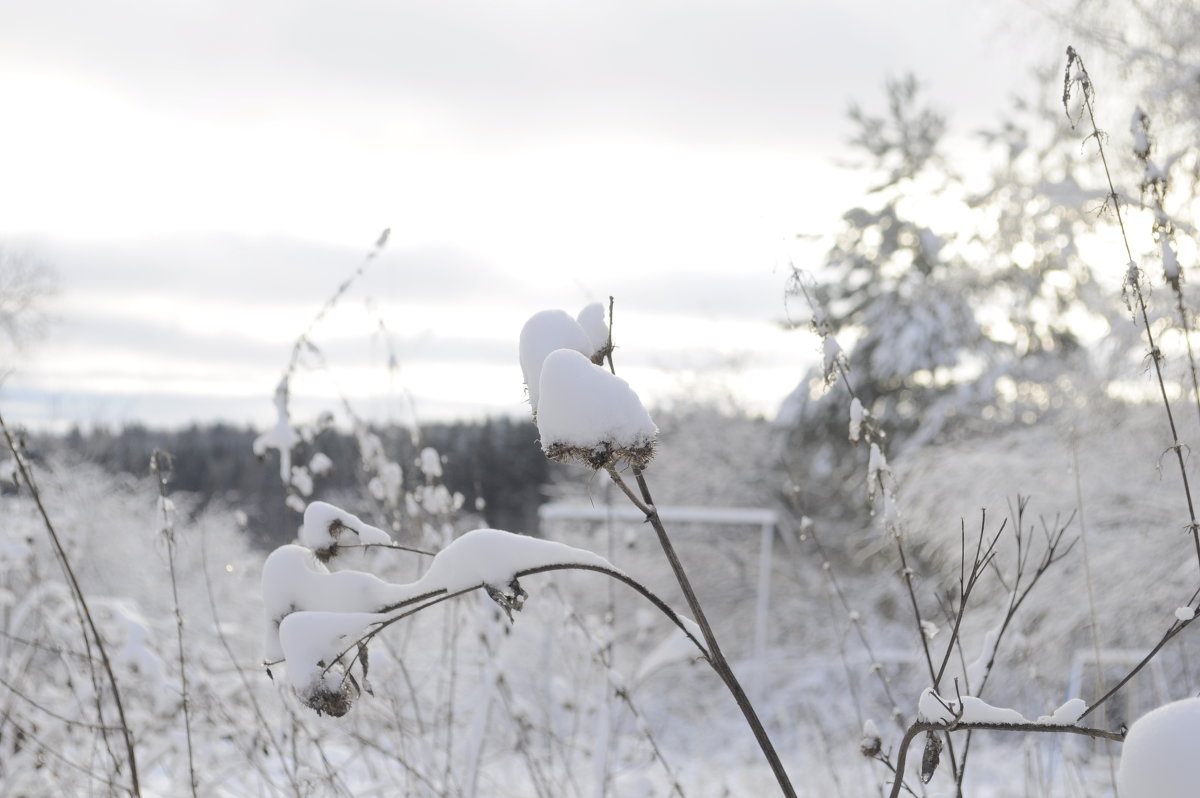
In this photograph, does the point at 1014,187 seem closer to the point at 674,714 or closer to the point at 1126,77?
the point at 1126,77

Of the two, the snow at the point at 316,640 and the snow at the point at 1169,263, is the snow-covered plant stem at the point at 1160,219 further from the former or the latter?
the snow at the point at 316,640

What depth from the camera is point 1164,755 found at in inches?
22.5

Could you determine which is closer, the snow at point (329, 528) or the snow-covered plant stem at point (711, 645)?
the snow-covered plant stem at point (711, 645)

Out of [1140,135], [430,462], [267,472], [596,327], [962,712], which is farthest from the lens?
[267,472]

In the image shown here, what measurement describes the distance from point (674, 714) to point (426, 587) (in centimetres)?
976

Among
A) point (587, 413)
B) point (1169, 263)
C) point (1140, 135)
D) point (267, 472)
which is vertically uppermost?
point (1140, 135)

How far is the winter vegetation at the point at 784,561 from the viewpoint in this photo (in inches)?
29.3

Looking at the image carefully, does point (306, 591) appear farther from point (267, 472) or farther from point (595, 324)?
point (267, 472)

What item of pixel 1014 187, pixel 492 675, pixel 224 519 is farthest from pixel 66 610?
pixel 224 519

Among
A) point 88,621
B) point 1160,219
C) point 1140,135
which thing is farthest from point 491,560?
point 1140,135

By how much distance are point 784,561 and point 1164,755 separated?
11.3 metres

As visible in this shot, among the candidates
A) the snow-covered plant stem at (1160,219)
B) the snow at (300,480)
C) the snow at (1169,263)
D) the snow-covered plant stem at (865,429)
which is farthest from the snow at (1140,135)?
the snow at (300,480)

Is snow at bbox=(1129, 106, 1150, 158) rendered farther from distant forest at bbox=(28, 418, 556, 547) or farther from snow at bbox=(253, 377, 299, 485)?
distant forest at bbox=(28, 418, 556, 547)

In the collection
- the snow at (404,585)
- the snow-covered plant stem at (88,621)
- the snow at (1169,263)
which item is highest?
the snow at (1169,263)
